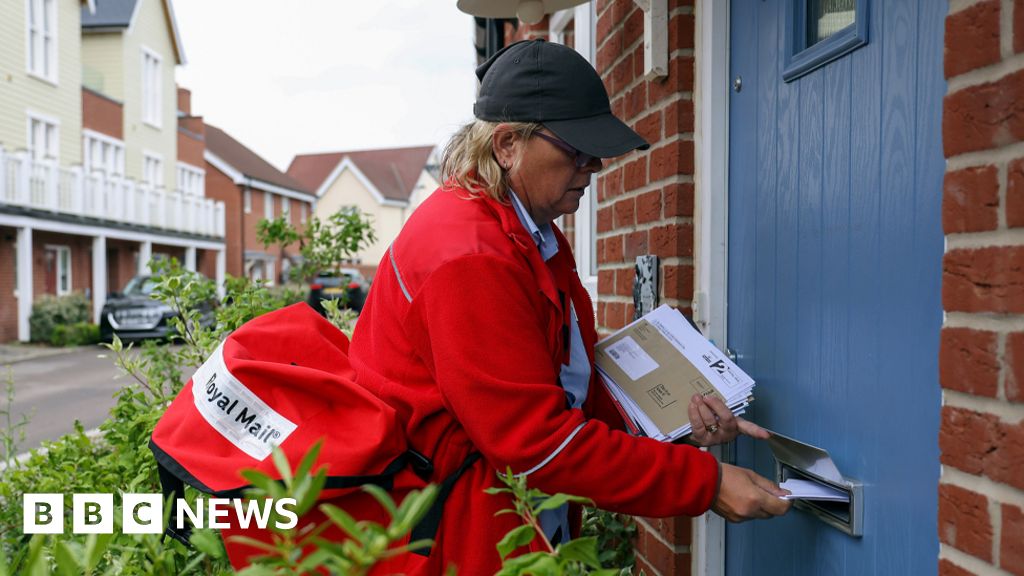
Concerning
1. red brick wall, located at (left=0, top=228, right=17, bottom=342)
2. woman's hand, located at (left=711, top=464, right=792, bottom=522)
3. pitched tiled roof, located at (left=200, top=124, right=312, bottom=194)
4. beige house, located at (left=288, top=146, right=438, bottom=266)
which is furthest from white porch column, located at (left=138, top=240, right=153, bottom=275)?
woman's hand, located at (left=711, top=464, right=792, bottom=522)

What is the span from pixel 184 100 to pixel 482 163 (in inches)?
1444

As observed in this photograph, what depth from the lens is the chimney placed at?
115ft

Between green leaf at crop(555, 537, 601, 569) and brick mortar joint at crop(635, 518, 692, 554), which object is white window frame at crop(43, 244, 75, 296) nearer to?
brick mortar joint at crop(635, 518, 692, 554)

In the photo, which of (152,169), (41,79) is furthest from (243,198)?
(41,79)

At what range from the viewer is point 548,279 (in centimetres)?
179

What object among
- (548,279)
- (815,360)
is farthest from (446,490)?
(815,360)

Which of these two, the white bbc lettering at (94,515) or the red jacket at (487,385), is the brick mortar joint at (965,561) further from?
the white bbc lettering at (94,515)

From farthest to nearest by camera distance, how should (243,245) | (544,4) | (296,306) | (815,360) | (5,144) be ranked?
(243,245), (5,144), (544,4), (296,306), (815,360)

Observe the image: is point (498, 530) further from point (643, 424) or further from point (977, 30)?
point (977, 30)

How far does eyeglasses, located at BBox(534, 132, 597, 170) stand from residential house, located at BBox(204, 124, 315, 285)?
3491cm

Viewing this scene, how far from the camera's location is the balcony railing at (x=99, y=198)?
1933 centimetres

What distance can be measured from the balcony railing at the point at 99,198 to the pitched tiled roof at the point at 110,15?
524 centimetres

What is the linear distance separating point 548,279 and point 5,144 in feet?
72.9

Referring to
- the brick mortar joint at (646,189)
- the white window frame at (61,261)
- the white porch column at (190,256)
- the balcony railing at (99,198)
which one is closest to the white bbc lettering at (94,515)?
the brick mortar joint at (646,189)
